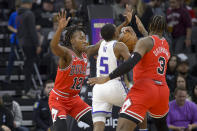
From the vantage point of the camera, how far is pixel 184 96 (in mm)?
9531

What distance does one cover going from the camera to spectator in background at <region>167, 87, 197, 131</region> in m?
9.55

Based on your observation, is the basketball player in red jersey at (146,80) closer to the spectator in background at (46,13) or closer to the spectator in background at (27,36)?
the spectator in background at (27,36)

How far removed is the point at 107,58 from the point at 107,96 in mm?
533

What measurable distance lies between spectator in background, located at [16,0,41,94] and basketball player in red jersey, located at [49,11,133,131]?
145 inches

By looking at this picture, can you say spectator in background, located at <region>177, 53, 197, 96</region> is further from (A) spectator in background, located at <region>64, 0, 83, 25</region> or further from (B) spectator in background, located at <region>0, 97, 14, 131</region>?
(B) spectator in background, located at <region>0, 97, 14, 131</region>

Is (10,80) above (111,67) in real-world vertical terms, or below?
below

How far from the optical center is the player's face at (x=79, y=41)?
7.34 meters

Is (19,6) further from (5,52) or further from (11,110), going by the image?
(11,110)

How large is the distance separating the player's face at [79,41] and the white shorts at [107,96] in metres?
0.64

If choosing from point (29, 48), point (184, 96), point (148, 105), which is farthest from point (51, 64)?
point (148, 105)

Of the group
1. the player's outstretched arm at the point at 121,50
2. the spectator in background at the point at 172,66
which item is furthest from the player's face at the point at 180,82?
the player's outstretched arm at the point at 121,50

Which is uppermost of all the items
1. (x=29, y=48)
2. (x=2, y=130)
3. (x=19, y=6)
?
(x=19, y=6)

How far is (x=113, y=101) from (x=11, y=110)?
3719 mm

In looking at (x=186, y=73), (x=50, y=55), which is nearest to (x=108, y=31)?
(x=186, y=73)
